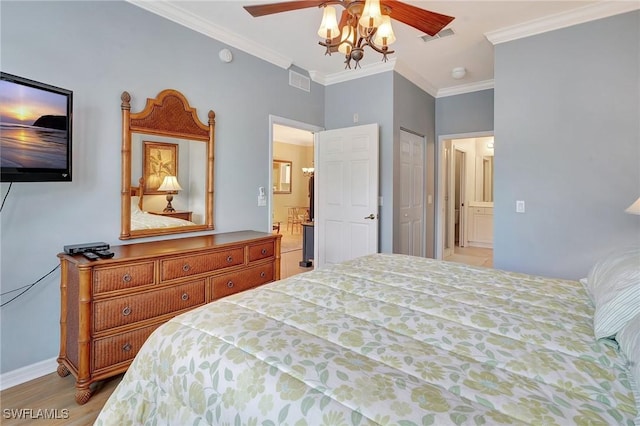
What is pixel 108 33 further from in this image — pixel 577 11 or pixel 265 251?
pixel 577 11

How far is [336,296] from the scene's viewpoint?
4.81 feet

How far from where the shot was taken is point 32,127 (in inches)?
70.4

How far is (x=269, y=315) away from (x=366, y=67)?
3436mm

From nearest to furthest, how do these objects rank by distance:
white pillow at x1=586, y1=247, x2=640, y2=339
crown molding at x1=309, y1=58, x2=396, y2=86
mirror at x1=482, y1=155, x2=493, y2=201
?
white pillow at x1=586, y1=247, x2=640, y2=339
crown molding at x1=309, y1=58, x2=396, y2=86
mirror at x1=482, y1=155, x2=493, y2=201

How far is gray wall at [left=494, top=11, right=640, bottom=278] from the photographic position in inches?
103

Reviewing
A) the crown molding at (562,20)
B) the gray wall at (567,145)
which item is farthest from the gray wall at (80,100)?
the gray wall at (567,145)

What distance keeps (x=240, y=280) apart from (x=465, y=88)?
389cm

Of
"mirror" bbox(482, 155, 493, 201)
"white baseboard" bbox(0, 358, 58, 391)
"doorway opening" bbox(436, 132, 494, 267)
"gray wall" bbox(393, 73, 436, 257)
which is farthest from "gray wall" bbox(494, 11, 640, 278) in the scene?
"mirror" bbox(482, 155, 493, 201)

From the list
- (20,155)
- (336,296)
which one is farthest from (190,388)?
(20,155)

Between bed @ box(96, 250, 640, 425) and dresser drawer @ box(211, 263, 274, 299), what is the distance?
3.72 feet

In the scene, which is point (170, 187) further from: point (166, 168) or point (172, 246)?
point (172, 246)

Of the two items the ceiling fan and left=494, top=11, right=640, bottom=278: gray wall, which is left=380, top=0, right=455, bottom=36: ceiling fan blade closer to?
the ceiling fan

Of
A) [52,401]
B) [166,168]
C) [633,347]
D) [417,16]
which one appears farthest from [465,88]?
[52,401]

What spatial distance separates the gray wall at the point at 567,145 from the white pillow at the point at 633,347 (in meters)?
2.21
